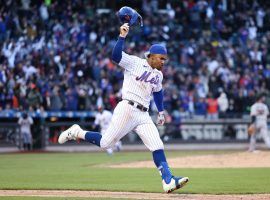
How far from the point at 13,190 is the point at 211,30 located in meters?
22.5

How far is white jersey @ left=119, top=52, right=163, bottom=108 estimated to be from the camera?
11.9 meters

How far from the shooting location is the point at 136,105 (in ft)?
39.0

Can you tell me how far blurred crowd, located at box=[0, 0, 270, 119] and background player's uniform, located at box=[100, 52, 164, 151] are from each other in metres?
16.2

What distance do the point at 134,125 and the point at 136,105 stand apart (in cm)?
33

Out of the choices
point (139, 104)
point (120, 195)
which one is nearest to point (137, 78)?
point (139, 104)

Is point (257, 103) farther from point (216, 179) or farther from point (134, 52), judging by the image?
point (216, 179)

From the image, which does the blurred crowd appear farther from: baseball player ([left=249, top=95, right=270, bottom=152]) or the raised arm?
the raised arm

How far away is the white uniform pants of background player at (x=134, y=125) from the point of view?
11836mm

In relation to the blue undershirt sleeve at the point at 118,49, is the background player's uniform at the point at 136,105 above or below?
below

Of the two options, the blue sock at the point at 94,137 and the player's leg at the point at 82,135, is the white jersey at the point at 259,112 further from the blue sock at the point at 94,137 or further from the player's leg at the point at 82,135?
the blue sock at the point at 94,137

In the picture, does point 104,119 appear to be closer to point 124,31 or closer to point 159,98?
point 159,98

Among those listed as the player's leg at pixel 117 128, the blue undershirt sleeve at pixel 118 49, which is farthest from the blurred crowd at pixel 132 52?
the blue undershirt sleeve at pixel 118 49

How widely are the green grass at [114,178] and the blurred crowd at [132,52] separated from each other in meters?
7.39

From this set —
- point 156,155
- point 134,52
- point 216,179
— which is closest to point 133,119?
point 156,155
